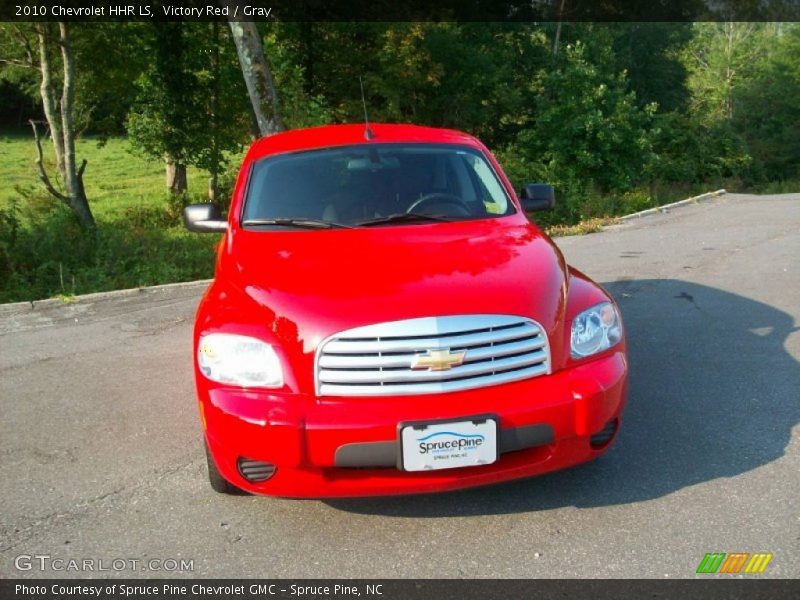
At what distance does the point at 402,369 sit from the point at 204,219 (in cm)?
238

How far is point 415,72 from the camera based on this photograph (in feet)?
74.8

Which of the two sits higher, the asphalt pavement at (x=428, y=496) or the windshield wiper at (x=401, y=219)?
the windshield wiper at (x=401, y=219)

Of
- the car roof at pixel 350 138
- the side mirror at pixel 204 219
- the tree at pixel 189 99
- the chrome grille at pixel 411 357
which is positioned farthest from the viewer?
the tree at pixel 189 99

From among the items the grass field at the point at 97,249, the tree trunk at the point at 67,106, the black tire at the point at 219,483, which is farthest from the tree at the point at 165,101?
the black tire at the point at 219,483

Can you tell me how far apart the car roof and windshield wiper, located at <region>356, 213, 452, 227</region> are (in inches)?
33.1

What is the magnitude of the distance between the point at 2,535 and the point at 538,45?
2884 cm

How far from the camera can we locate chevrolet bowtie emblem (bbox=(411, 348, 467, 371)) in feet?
10.5

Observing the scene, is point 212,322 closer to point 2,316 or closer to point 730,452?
point 730,452

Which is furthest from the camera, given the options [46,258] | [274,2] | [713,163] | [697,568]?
[713,163]

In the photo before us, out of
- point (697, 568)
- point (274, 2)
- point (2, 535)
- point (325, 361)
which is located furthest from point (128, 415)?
point (274, 2)

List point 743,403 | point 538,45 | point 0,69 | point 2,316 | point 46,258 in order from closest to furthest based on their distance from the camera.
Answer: point 743,403
point 2,316
point 46,258
point 0,69
point 538,45

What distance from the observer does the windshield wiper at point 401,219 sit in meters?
4.39

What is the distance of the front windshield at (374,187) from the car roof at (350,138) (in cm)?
9

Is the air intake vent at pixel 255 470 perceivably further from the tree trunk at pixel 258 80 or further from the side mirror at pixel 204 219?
the tree trunk at pixel 258 80
